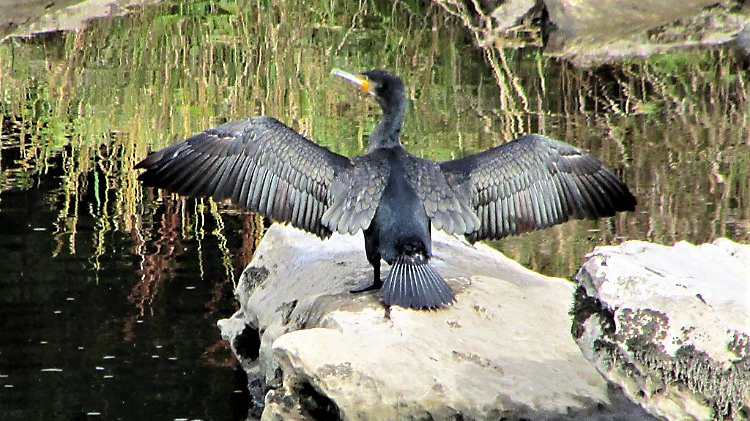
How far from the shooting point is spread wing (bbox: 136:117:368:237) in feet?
20.4

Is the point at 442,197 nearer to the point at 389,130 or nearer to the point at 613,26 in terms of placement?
the point at 389,130

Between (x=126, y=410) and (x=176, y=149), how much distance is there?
46.9 inches

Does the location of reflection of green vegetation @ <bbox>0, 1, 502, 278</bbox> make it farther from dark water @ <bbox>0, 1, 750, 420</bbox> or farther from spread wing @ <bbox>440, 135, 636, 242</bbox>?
spread wing @ <bbox>440, 135, 636, 242</bbox>

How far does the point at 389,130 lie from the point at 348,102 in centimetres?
479

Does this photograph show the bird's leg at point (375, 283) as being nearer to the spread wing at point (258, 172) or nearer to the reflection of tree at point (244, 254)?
the spread wing at point (258, 172)

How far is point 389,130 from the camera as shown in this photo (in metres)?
6.50

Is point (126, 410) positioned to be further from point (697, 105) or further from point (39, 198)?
point (697, 105)

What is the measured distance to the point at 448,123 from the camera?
10695mm

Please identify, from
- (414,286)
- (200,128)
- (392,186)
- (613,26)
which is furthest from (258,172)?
(613,26)

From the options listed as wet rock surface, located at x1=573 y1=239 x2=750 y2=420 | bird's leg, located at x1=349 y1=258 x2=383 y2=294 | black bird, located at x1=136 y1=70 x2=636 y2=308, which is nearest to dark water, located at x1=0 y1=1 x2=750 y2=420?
bird's leg, located at x1=349 y1=258 x2=383 y2=294

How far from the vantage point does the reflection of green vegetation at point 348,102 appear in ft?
28.9

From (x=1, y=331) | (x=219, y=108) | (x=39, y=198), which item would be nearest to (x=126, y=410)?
(x=1, y=331)

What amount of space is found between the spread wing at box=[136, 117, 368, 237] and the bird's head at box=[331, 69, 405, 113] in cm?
46

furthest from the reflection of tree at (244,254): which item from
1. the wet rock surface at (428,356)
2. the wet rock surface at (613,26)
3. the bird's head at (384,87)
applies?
the wet rock surface at (613,26)
